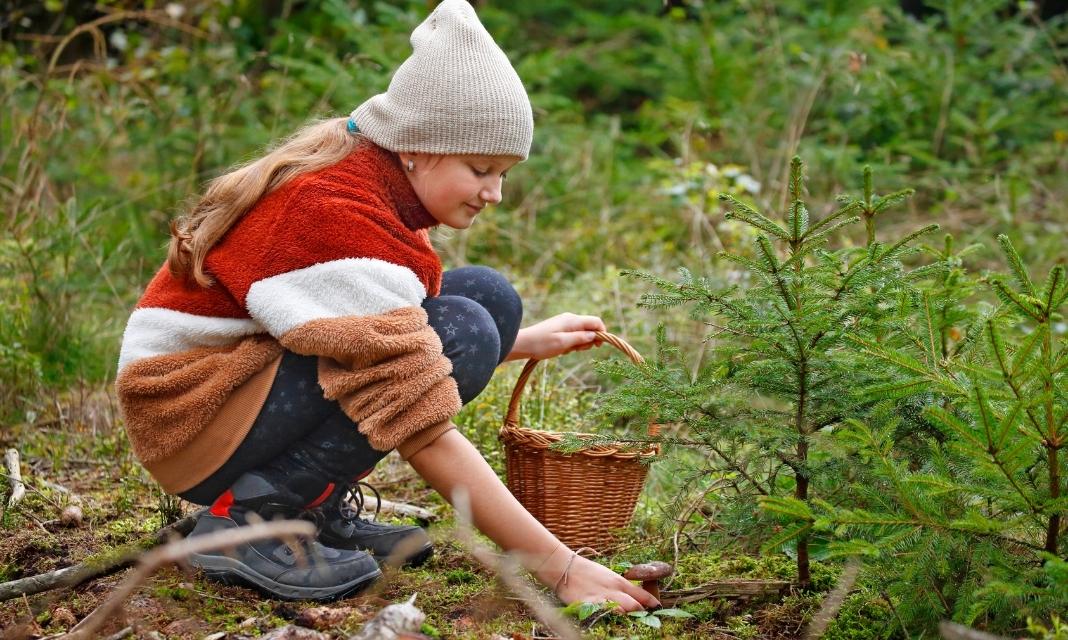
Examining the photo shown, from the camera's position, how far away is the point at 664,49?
657 centimetres

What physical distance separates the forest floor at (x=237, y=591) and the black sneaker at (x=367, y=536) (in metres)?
0.04

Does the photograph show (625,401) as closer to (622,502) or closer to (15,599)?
(622,502)

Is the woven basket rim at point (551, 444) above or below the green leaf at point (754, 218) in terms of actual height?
below

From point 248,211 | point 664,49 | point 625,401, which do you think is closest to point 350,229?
point 248,211

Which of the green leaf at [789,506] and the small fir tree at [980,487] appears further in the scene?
the green leaf at [789,506]

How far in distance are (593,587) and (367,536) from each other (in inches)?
23.7

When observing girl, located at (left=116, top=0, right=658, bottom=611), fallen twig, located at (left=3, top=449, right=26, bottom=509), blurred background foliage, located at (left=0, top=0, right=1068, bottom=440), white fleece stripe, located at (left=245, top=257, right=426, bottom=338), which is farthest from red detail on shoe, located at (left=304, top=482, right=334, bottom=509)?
blurred background foliage, located at (left=0, top=0, right=1068, bottom=440)

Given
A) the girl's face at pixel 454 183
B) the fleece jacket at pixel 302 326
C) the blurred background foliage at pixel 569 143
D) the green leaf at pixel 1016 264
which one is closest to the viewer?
the green leaf at pixel 1016 264

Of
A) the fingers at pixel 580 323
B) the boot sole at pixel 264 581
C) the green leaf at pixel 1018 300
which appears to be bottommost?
the boot sole at pixel 264 581

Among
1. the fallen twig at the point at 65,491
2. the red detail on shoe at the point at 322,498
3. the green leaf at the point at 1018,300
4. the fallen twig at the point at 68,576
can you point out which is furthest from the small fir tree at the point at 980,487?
the fallen twig at the point at 65,491

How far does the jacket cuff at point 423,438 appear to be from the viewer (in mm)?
1979

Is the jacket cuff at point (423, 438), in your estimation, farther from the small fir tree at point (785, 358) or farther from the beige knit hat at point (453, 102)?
the beige knit hat at point (453, 102)

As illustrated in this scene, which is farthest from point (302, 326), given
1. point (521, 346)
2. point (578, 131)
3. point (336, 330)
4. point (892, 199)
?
point (578, 131)

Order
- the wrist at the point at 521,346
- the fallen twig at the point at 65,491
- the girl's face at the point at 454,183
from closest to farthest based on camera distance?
the girl's face at the point at 454,183
the wrist at the point at 521,346
the fallen twig at the point at 65,491
